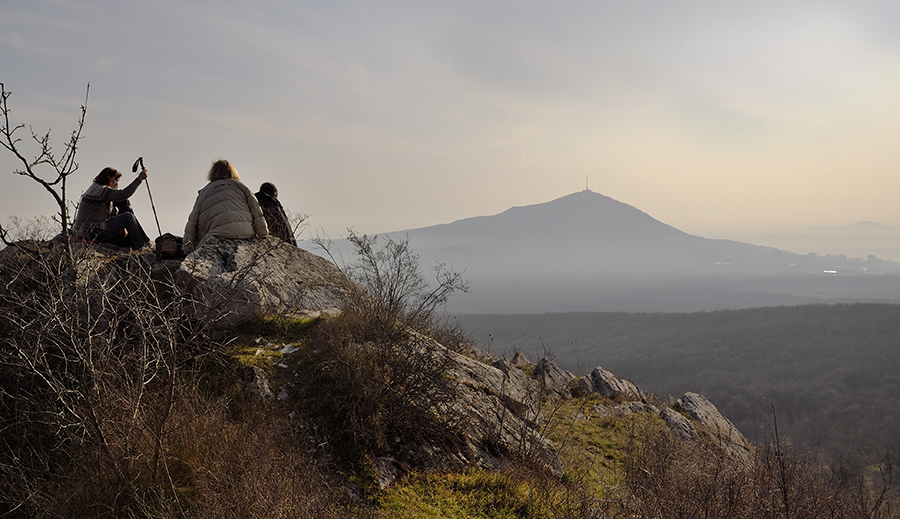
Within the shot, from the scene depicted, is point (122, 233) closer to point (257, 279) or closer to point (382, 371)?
point (257, 279)

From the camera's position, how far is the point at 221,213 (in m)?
7.53

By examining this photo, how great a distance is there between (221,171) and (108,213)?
1.84 m

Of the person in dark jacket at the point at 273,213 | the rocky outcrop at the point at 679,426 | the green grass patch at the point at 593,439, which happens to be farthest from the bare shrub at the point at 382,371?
the rocky outcrop at the point at 679,426

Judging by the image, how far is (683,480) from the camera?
5516 mm

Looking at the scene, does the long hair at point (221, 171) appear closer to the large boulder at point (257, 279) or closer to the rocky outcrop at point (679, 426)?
Result: the large boulder at point (257, 279)

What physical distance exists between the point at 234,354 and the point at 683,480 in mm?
5423

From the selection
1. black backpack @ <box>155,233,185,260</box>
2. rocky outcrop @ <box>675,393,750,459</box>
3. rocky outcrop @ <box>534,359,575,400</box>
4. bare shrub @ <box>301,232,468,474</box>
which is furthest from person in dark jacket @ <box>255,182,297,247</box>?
rocky outcrop @ <box>675,393,750,459</box>

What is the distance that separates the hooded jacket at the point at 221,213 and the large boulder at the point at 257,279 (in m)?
0.25

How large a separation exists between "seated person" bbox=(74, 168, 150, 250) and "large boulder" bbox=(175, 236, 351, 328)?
1.66 metres

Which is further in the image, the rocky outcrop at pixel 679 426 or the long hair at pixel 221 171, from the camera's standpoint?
the rocky outcrop at pixel 679 426

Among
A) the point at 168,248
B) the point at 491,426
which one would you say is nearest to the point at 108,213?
the point at 168,248

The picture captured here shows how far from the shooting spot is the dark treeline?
56.4m

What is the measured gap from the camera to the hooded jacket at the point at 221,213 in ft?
24.6

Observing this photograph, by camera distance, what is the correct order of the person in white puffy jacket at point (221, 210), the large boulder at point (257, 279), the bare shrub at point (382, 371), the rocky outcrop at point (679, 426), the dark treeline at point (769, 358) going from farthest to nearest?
the dark treeline at point (769, 358) < the rocky outcrop at point (679, 426) < the person in white puffy jacket at point (221, 210) < the large boulder at point (257, 279) < the bare shrub at point (382, 371)
